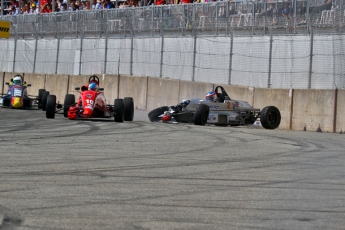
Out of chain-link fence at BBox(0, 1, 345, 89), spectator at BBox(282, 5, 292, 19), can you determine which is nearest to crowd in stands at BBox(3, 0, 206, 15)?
chain-link fence at BBox(0, 1, 345, 89)

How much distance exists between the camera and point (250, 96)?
20.1m

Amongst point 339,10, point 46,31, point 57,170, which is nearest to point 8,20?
point 46,31

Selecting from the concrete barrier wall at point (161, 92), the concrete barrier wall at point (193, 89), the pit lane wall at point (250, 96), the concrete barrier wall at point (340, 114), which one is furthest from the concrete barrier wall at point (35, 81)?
the concrete barrier wall at point (340, 114)

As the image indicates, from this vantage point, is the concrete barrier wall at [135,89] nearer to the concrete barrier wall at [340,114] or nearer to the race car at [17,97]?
the race car at [17,97]

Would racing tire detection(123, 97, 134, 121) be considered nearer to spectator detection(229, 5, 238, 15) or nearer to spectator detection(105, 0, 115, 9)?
spectator detection(229, 5, 238, 15)

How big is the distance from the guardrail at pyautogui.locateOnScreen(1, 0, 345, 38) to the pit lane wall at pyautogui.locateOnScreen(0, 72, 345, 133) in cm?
169

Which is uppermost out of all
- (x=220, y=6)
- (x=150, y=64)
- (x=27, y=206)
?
(x=220, y=6)

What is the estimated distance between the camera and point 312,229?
5.87 m

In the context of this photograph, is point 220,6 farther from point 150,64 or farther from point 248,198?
point 248,198

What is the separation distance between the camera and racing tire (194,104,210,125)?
1784 centimetres

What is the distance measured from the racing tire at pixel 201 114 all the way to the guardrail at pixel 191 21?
3701 millimetres

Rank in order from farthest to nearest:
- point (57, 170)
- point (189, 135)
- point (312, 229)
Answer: point (189, 135) < point (57, 170) < point (312, 229)

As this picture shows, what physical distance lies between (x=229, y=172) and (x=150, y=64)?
15978 millimetres

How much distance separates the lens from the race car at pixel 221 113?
17906mm
